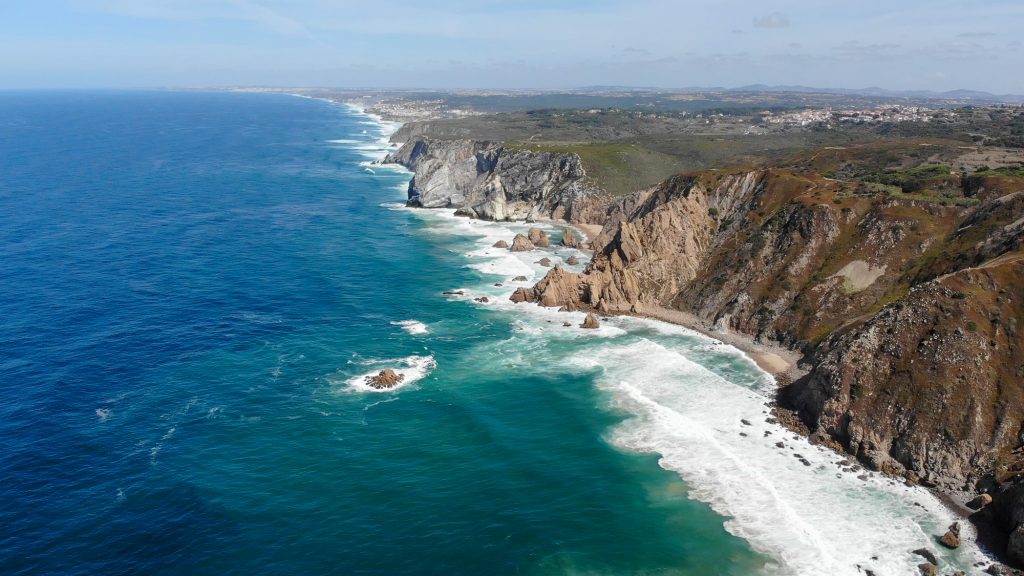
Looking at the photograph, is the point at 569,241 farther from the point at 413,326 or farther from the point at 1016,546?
the point at 1016,546

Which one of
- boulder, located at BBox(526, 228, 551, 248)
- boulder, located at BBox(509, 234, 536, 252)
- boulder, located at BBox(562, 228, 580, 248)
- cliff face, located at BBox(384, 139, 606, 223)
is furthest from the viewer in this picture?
cliff face, located at BBox(384, 139, 606, 223)

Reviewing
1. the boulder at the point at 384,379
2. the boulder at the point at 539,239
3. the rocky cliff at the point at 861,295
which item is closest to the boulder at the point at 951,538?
the rocky cliff at the point at 861,295

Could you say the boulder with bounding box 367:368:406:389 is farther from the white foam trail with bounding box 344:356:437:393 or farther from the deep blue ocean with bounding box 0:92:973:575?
the deep blue ocean with bounding box 0:92:973:575

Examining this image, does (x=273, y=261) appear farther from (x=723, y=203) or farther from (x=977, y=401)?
(x=977, y=401)

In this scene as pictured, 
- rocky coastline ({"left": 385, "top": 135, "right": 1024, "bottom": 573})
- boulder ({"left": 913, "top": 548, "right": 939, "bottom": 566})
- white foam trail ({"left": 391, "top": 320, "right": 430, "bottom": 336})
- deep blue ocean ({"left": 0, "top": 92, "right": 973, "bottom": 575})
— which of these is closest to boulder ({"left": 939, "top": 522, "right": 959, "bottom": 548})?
deep blue ocean ({"left": 0, "top": 92, "right": 973, "bottom": 575})

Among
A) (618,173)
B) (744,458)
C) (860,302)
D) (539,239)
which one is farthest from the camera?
(618,173)

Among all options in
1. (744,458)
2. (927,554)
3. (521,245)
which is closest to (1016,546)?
(927,554)
